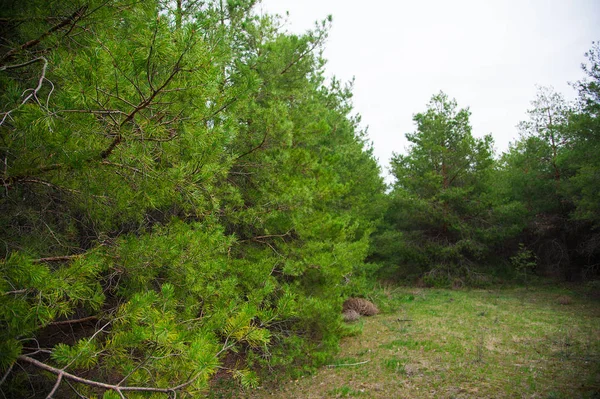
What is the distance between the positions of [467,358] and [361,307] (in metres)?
5.05

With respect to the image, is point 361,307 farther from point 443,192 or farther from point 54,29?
point 54,29

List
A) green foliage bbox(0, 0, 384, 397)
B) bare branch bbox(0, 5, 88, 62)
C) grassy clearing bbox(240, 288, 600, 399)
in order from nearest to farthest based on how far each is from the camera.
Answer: green foliage bbox(0, 0, 384, 397), bare branch bbox(0, 5, 88, 62), grassy clearing bbox(240, 288, 600, 399)

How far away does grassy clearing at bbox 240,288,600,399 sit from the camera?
15.8ft

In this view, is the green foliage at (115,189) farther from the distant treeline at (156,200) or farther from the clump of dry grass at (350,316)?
the clump of dry grass at (350,316)

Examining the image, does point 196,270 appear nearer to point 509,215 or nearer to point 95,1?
point 95,1

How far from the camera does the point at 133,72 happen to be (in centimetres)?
203

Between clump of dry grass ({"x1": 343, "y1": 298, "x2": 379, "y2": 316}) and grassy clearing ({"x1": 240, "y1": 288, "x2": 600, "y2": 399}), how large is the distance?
23.9 inches

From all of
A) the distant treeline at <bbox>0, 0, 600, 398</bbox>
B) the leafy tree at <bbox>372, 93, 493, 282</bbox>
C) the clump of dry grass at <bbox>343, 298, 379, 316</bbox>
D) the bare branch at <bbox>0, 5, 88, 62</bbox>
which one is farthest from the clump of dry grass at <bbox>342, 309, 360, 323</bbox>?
the bare branch at <bbox>0, 5, 88, 62</bbox>

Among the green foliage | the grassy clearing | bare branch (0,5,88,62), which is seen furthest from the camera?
the grassy clearing

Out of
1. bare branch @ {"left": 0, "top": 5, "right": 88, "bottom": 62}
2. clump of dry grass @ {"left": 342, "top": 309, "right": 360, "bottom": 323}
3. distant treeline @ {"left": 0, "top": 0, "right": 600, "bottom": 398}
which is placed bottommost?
clump of dry grass @ {"left": 342, "top": 309, "right": 360, "bottom": 323}

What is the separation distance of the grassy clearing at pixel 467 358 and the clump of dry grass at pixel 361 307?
61 cm

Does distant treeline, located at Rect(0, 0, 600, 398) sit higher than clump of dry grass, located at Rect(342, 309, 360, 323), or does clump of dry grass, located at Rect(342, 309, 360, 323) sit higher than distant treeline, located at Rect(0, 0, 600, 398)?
distant treeline, located at Rect(0, 0, 600, 398)

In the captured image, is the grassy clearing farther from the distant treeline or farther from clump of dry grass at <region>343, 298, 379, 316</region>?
the distant treeline

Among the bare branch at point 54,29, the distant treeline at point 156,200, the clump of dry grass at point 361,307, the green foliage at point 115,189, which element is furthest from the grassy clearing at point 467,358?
the bare branch at point 54,29
